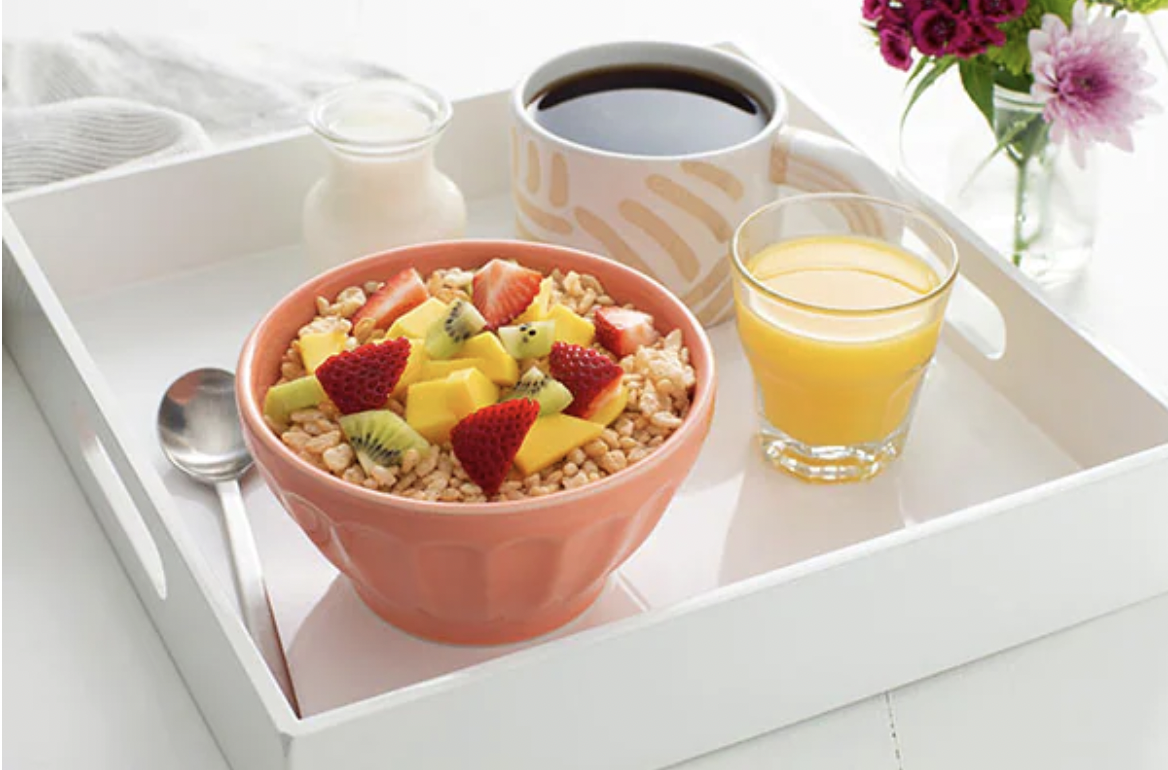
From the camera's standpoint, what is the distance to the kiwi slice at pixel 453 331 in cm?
111

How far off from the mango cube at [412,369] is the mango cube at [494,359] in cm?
3

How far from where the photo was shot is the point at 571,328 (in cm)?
114

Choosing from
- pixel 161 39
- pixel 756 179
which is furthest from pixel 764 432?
pixel 161 39

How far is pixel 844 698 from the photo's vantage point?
1138 millimetres

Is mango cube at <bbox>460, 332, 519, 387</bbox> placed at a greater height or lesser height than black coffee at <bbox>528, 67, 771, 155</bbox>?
greater

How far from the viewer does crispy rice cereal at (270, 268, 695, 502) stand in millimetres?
1036

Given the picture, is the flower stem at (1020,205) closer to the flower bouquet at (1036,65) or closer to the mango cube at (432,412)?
the flower bouquet at (1036,65)

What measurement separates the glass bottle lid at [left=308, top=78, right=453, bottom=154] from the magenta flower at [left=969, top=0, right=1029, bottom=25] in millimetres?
417

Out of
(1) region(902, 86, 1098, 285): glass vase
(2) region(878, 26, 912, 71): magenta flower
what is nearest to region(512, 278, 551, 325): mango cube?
(2) region(878, 26, 912, 71): magenta flower

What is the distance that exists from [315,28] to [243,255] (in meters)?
0.71

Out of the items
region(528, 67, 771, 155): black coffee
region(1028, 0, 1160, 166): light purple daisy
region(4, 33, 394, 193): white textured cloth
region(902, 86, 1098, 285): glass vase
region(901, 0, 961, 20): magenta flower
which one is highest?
region(901, 0, 961, 20): magenta flower

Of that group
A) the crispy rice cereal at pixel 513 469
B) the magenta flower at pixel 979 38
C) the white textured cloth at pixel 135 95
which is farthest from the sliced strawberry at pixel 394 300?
the white textured cloth at pixel 135 95

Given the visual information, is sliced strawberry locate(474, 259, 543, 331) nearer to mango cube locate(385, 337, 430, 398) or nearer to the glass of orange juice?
mango cube locate(385, 337, 430, 398)

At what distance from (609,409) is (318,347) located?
0.64 ft
